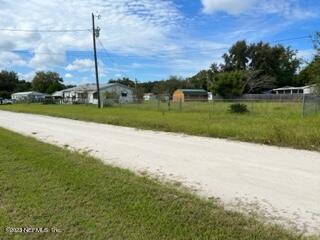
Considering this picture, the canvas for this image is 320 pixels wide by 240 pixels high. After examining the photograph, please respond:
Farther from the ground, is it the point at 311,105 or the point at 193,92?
the point at 311,105

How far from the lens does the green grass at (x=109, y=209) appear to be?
418 cm

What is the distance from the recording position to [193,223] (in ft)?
14.5

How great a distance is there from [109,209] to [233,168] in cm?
336

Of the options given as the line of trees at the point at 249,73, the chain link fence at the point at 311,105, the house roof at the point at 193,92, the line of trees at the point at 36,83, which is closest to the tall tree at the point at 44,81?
the line of trees at the point at 36,83

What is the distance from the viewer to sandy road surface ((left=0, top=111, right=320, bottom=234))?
5219mm

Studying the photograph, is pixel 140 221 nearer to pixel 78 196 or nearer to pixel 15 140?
pixel 78 196

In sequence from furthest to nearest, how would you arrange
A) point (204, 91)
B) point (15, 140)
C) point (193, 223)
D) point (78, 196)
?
1. point (204, 91)
2. point (15, 140)
3. point (78, 196)
4. point (193, 223)

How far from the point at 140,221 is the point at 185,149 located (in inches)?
225

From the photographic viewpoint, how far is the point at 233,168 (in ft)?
24.7

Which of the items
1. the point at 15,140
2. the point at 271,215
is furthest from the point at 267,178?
the point at 15,140

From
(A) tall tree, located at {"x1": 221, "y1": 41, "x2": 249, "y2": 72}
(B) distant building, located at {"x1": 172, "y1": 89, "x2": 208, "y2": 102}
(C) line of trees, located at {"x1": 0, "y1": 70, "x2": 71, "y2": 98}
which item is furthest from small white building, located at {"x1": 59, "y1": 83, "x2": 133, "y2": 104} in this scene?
(C) line of trees, located at {"x1": 0, "y1": 70, "x2": 71, "y2": 98}

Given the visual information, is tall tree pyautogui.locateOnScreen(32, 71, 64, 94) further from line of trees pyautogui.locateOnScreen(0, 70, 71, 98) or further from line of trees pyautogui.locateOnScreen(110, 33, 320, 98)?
line of trees pyautogui.locateOnScreen(110, 33, 320, 98)

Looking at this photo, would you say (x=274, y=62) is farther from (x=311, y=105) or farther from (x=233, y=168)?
(x=233, y=168)

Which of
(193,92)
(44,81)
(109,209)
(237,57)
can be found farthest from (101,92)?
(109,209)
